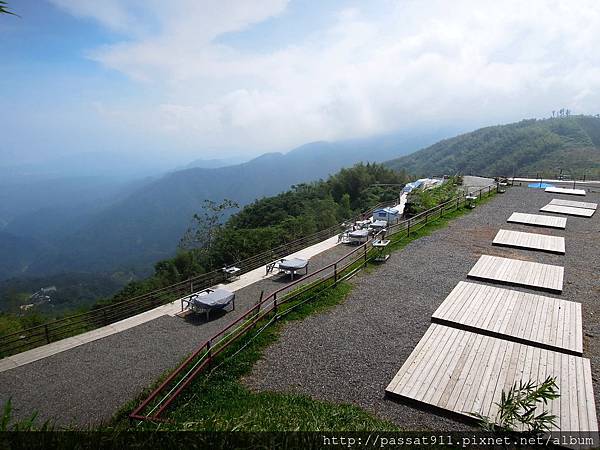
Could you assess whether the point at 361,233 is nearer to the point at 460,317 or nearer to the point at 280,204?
the point at 460,317

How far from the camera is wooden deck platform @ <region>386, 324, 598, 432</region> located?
5391mm

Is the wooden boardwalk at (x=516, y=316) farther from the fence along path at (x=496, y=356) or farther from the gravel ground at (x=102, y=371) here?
the gravel ground at (x=102, y=371)

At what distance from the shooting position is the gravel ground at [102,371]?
6.82m

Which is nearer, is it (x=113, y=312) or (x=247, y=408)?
(x=247, y=408)

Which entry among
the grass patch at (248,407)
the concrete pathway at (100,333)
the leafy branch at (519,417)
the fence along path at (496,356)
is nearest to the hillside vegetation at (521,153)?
the concrete pathway at (100,333)

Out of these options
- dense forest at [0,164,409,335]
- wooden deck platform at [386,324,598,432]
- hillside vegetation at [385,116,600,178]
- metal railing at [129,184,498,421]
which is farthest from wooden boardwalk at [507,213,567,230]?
hillside vegetation at [385,116,600,178]

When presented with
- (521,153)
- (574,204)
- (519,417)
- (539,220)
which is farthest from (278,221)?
(521,153)

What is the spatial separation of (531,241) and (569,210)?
7.13 metres

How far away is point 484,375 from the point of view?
612 cm

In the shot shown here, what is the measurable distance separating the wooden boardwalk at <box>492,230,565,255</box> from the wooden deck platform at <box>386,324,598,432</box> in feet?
24.5

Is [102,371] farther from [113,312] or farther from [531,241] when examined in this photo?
[531,241]

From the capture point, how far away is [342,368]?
687 centimetres

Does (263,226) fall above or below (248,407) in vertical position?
below

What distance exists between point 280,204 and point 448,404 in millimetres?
45978
